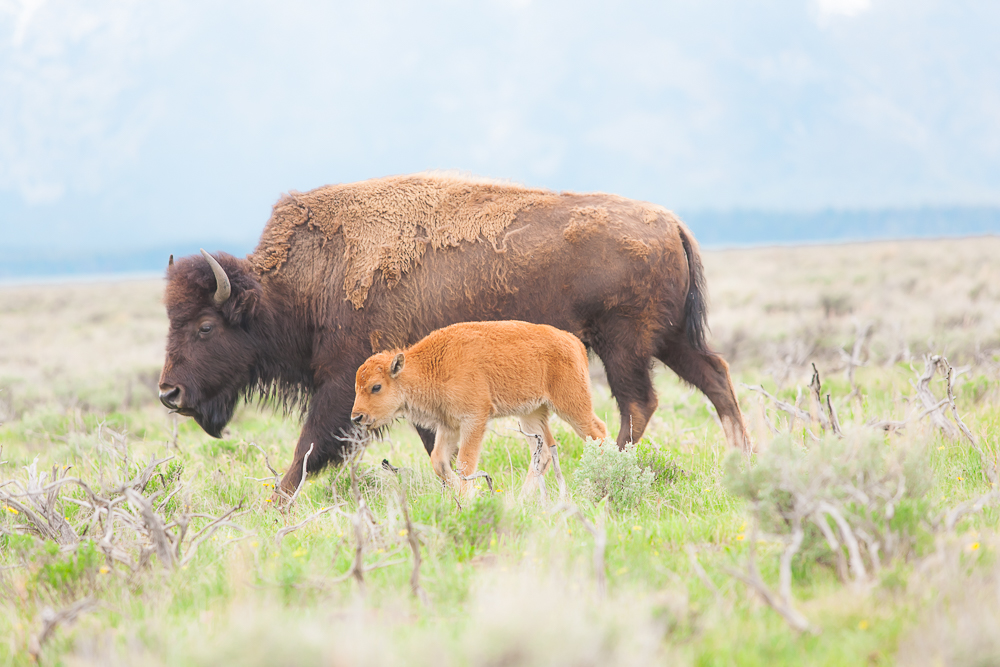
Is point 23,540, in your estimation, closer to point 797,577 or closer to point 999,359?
point 797,577

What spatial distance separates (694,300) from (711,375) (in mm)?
591

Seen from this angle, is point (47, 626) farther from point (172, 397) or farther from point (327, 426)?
point (172, 397)

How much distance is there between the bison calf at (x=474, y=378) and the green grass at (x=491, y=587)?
45 centimetres

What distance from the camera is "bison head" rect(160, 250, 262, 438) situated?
18.5ft

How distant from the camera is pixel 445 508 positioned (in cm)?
410

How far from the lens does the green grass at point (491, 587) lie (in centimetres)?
242

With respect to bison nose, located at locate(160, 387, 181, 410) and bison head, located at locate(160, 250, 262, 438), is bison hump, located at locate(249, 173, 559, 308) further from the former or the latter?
bison nose, located at locate(160, 387, 181, 410)

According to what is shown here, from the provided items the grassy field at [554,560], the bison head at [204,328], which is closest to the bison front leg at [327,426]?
the grassy field at [554,560]

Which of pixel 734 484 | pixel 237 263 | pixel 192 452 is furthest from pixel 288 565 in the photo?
pixel 192 452

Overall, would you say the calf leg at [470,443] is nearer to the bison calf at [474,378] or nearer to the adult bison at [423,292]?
the bison calf at [474,378]

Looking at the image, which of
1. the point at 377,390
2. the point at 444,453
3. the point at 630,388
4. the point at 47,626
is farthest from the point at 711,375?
the point at 47,626

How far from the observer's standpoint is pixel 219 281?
552 centimetres

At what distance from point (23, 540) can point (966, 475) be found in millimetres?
5086

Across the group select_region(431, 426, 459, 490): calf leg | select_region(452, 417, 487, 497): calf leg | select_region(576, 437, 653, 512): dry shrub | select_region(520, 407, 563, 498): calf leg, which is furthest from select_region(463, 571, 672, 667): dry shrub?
select_region(431, 426, 459, 490): calf leg
